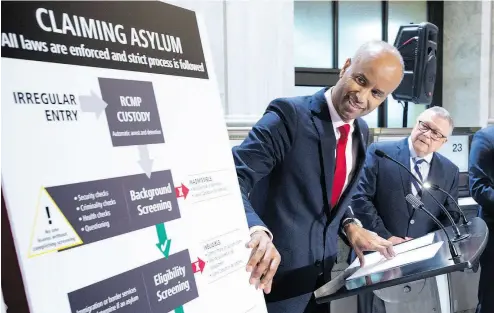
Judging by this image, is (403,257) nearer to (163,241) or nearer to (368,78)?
(368,78)

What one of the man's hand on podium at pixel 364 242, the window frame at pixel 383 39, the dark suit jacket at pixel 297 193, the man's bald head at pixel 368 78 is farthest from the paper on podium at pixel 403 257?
the window frame at pixel 383 39

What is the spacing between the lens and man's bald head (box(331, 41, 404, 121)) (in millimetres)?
1499

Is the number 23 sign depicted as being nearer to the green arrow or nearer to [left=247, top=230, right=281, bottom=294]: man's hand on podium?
[left=247, top=230, right=281, bottom=294]: man's hand on podium

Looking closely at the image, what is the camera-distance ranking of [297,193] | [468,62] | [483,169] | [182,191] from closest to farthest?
[182,191], [297,193], [483,169], [468,62]

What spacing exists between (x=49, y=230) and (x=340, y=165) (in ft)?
3.46

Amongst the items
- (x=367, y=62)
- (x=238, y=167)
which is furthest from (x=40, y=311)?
(x=367, y=62)

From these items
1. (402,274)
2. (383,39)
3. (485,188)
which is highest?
(383,39)

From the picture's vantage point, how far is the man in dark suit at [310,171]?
1506mm

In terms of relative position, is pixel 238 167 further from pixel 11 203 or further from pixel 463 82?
pixel 463 82

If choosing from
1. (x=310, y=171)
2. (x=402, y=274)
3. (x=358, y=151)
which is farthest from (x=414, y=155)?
(x=402, y=274)

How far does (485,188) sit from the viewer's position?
2.67 m

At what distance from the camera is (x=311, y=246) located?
1.57 metres

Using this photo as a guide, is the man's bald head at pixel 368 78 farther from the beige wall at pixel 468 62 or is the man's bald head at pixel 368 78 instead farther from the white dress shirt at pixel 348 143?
the beige wall at pixel 468 62

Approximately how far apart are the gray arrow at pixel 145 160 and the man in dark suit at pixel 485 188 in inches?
87.9
